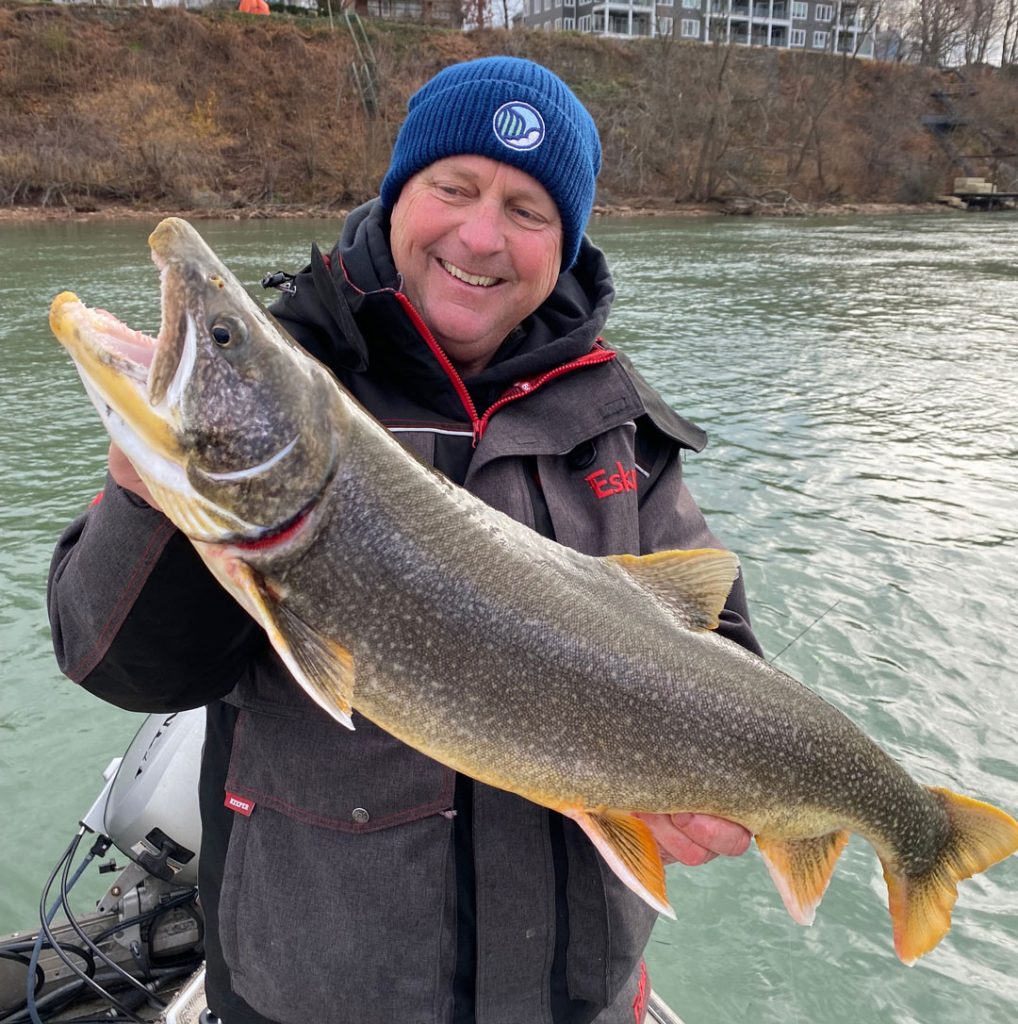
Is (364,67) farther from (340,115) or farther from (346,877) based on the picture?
(346,877)

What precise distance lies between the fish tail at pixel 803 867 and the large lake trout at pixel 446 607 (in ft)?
0.04

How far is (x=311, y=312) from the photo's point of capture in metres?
2.15

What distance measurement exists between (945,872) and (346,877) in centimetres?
164

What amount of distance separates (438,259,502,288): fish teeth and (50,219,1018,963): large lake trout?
0.67 meters

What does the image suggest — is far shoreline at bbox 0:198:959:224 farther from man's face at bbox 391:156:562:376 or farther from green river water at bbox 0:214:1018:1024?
man's face at bbox 391:156:562:376

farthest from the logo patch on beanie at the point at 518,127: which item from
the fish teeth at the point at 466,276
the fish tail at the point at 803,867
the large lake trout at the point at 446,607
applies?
the fish tail at the point at 803,867

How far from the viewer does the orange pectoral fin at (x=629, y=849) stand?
1863 millimetres

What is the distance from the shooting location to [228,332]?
1672 mm

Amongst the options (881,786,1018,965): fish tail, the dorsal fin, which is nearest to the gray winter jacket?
the dorsal fin

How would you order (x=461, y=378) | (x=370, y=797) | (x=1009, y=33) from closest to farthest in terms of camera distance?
(x=370, y=797) → (x=461, y=378) → (x=1009, y=33)

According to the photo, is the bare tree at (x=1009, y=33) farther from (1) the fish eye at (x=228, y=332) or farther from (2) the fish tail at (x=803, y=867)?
(1) the fish eye at (x=228, y=332)

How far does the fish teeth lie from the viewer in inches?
91.2

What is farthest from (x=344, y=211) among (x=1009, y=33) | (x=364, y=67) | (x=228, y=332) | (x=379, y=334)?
(x=1009, y=33)

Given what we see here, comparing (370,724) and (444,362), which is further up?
(444,362)
